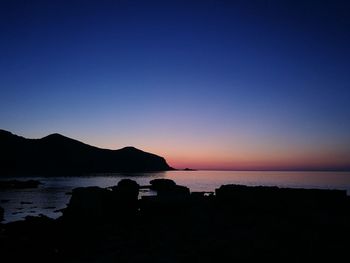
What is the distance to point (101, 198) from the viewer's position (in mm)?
27578

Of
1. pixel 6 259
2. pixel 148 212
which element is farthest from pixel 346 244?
pixel 6 259

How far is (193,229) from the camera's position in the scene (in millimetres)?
19344

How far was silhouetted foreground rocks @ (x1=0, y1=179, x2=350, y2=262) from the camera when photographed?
14180 millimetres

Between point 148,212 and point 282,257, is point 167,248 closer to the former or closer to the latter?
point 282,257

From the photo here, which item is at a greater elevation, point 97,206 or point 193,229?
point 97,206

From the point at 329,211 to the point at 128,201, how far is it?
1774 cm

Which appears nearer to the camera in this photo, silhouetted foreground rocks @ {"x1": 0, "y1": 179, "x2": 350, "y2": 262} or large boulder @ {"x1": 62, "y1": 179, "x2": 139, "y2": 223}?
silhouetted foreground rocks @ {"x1": 0, "y1": 179, "x2": 350, "y2": 262}

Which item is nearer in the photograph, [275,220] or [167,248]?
[167,248]

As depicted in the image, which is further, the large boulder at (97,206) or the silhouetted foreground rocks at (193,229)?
the large boulder at (97,206)

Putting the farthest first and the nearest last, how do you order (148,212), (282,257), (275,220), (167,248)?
(148,212)
(275,220)
(167,248)
(282,257)

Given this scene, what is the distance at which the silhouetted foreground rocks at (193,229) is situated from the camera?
46.5ft

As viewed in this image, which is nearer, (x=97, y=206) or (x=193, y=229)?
(x=193, y=229)

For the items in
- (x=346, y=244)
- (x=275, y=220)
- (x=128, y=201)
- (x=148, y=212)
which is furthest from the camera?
(x=128, y=201)

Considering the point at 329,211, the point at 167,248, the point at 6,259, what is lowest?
the point at 6,259
